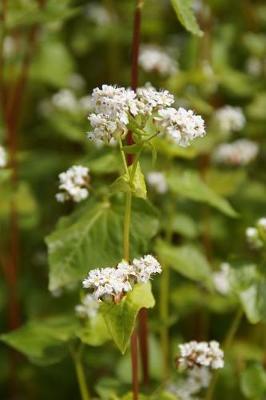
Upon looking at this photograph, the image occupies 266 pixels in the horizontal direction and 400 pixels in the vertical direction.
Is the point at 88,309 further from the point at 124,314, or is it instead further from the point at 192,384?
the point at 124,314

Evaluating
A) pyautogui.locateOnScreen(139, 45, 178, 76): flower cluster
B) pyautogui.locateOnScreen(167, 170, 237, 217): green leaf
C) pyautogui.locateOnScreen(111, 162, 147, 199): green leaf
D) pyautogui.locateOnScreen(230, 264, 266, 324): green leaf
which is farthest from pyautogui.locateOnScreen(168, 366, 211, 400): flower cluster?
pyautogui.locateOnScreen(139, 45, 178, 76): flower cluster

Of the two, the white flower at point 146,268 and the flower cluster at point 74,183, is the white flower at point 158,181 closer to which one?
the flower cluster at point 74,183

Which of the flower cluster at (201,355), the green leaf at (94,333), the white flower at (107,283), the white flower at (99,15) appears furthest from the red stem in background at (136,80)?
the white flower at (99,15)

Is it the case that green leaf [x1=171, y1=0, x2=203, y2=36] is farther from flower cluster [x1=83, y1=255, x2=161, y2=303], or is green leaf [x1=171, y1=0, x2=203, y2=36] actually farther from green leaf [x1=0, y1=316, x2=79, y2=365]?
green leaf [x1=0, y1=316, x2=79, y2=365]

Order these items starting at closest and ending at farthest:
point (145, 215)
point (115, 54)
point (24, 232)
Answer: point (145, 215)
point (24, 232)
point (115, 54)

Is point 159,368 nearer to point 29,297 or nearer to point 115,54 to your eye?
point 29,297

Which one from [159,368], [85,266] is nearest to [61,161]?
[159,368]
